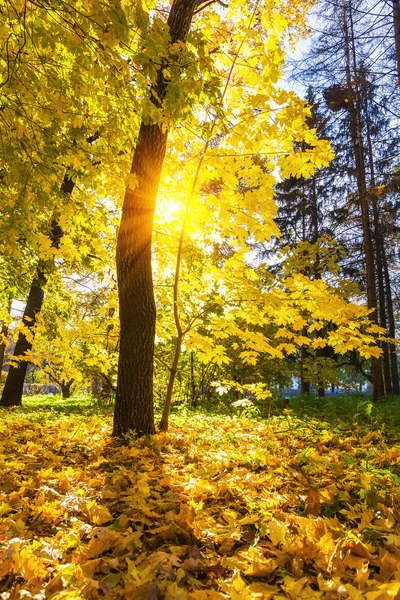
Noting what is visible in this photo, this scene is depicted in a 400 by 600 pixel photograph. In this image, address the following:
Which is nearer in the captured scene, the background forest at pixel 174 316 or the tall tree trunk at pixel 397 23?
the background forest at pixel 174 316

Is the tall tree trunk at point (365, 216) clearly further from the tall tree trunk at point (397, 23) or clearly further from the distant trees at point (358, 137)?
the tall tree trunk at point (397, 23)

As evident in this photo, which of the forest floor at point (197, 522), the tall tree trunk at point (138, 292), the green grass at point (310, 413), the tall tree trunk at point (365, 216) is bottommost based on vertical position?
the forest floor at point (197, 522)

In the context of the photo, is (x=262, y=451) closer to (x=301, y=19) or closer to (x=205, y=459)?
(x=205, y=459)

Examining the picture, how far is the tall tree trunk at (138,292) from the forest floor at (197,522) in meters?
0.51

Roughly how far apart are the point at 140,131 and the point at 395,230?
15577 millimetres

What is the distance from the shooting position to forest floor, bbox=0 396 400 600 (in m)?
1.58

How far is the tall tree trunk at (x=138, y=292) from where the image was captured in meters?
4.40

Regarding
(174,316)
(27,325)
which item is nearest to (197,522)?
(174,316)

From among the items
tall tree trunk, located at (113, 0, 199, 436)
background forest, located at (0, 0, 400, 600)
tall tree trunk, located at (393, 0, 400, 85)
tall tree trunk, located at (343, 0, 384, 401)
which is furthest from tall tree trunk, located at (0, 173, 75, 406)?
tall tree trunk, located at (343, 0, 384, 401)

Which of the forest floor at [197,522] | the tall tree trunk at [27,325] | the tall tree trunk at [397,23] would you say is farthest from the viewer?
the tall tree trunk at [27,325]

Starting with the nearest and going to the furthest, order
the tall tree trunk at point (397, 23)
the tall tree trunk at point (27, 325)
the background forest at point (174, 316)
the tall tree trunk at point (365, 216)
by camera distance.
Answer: the background forest at point (174, 316), the tall tree trunk at point (397, 23), the tall tree trunk at point (27, 325), the tall tree trunk at point (365, 216)

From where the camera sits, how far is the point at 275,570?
1686mm

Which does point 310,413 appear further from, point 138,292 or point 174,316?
point 138,292

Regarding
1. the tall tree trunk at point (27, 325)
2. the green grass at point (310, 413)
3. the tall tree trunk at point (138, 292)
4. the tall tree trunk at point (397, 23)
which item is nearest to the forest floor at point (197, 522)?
the tall tree trunk at point (138, 292)
